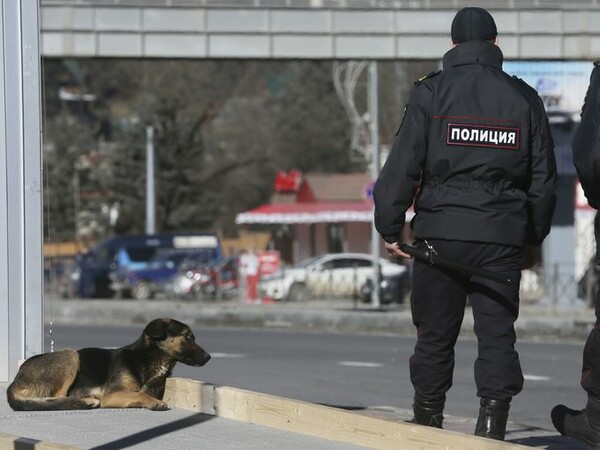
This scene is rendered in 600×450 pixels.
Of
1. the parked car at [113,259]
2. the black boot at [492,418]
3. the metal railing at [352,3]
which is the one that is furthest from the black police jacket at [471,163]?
the parked car at [113,259]

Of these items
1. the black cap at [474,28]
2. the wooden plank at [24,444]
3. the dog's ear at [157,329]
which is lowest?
the wooden plank at [24,444]

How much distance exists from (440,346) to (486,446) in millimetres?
917

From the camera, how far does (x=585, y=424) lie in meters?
6.40

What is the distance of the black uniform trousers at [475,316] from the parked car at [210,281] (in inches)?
1283

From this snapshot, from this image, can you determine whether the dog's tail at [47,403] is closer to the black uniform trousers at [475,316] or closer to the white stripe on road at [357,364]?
the black uniform trousers at [475,316]

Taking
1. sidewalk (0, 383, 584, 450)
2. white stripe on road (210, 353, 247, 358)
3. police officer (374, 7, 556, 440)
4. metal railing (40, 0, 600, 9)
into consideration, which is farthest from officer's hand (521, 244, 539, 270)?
metal railing (40, 0, 600, 9)

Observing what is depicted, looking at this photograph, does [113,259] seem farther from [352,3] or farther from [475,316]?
[475,316]

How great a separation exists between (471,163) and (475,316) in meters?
0.67

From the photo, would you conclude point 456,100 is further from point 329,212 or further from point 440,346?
point 329,212

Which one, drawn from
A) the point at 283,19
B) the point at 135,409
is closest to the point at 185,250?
the point at 283,19

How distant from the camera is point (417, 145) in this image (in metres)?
6.51

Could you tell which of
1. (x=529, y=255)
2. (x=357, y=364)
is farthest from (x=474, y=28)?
(x=357, y=364)

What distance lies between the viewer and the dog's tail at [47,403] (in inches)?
319

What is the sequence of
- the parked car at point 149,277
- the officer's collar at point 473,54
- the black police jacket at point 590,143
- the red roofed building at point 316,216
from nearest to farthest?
1. the black police jacket at point 590,143
2. the officer's collar at point 473,54
3. the parked car at point 149,277
4. the red roofed building at point 316,216
